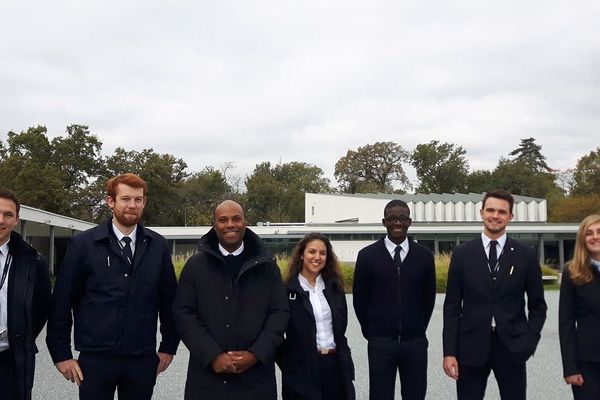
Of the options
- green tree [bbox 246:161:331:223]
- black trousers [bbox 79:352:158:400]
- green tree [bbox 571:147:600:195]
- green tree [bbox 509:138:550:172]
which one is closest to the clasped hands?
black trousers [bbox 79:352:158:400]

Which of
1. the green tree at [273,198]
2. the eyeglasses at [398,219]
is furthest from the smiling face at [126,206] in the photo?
the green tree at [273,198]

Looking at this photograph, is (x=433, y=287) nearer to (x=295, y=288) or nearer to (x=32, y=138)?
(x=295, y=288)

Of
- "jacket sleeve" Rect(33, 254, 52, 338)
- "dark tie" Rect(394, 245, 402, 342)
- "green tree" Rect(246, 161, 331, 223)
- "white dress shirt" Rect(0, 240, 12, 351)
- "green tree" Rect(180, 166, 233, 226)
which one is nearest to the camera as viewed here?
"white dress shirt" Rect(0, 240, 12, 351)

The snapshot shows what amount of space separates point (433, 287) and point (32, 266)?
295cm

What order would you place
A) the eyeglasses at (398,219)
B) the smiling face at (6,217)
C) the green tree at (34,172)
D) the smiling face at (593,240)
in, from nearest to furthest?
the smiling face at (6,217)
the smiling face at (593,240)
the eyeglasses at (398,219)
the green tree at (34,172)

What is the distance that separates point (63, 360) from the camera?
410 cm

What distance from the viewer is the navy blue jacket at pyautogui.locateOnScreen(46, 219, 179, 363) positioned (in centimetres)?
406

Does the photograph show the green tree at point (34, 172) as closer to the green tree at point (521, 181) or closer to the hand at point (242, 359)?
the hand at point (242, 359)

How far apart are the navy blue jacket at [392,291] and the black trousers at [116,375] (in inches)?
67.5

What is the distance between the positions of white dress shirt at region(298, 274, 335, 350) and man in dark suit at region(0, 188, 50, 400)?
190cm

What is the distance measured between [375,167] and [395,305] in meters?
70.4

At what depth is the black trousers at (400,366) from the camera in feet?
15.5

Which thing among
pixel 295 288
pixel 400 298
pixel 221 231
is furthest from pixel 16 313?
pixel 400 298

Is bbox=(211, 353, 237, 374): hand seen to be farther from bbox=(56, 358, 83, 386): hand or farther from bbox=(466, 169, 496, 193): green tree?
bbox=(466, 169, 496, 193): green tree
